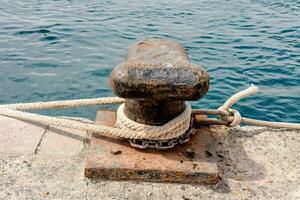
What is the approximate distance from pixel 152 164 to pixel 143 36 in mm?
5768

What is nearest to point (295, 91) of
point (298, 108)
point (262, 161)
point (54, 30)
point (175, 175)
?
point (298, 108)

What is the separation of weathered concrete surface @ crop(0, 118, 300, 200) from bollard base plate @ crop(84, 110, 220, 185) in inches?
1.6

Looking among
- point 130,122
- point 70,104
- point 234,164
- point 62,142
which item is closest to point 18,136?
point 62,142

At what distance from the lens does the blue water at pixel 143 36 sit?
17.5 feet

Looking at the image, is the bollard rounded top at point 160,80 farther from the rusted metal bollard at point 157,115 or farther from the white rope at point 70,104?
the white rope at point 70,104

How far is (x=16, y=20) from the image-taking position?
354 inches

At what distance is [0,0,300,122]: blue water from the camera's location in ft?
17.5

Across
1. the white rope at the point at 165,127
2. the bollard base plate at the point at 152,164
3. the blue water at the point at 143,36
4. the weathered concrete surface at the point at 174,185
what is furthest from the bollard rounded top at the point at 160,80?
the blue water at the point at 143,36

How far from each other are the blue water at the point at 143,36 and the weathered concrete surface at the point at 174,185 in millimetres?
2162

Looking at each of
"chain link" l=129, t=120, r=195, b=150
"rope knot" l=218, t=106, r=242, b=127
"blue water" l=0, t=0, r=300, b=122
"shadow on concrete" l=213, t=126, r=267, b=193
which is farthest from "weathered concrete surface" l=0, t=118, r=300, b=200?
"blue water" l=0, t=0, r=300, b=122

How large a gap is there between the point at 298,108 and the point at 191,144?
2774mm

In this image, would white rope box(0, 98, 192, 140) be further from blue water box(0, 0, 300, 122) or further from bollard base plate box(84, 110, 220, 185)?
blue water box(0, 0, 300, 122)

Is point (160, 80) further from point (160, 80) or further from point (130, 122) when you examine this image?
point (130, 122)

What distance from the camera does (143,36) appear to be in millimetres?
7930
